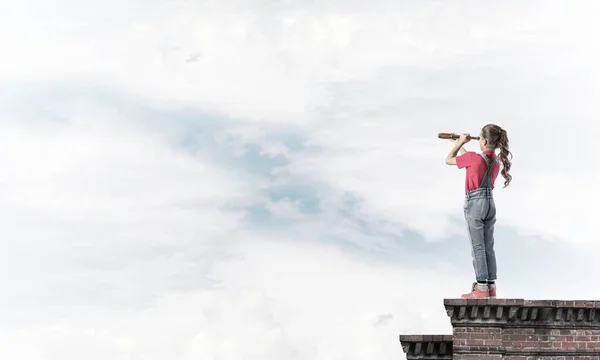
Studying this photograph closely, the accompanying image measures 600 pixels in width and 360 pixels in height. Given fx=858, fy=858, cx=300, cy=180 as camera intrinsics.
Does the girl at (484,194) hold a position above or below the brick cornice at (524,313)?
above

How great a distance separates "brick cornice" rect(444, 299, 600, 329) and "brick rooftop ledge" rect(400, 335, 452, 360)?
3.80 feet

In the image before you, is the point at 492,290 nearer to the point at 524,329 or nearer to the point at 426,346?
the point at 524,329

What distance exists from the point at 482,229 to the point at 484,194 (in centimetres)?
87

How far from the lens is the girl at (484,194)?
69.8ft

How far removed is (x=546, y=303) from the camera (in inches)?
807

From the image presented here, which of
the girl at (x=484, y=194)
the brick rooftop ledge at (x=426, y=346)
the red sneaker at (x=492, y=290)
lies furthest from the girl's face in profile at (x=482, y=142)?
the brick rooftop ledge at (x=426, y=346)

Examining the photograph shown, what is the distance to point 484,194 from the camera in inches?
843

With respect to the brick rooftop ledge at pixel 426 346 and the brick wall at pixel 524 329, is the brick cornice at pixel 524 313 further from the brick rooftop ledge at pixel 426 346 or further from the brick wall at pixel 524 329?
the brick rooftop ledge at pixel 426 346

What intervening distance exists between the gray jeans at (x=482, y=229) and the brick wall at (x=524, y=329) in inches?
43.9

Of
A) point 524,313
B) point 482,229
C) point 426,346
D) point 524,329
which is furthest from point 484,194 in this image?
point 426,346

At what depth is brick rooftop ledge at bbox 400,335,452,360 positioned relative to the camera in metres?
21.4

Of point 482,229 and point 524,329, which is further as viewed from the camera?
point 482,229

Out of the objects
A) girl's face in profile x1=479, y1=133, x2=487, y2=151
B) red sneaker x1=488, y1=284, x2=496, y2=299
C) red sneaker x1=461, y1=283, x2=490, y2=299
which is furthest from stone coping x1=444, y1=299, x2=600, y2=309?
girl's face in profile x1=479, y1=133, x2=487, y2=151

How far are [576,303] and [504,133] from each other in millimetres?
4519
